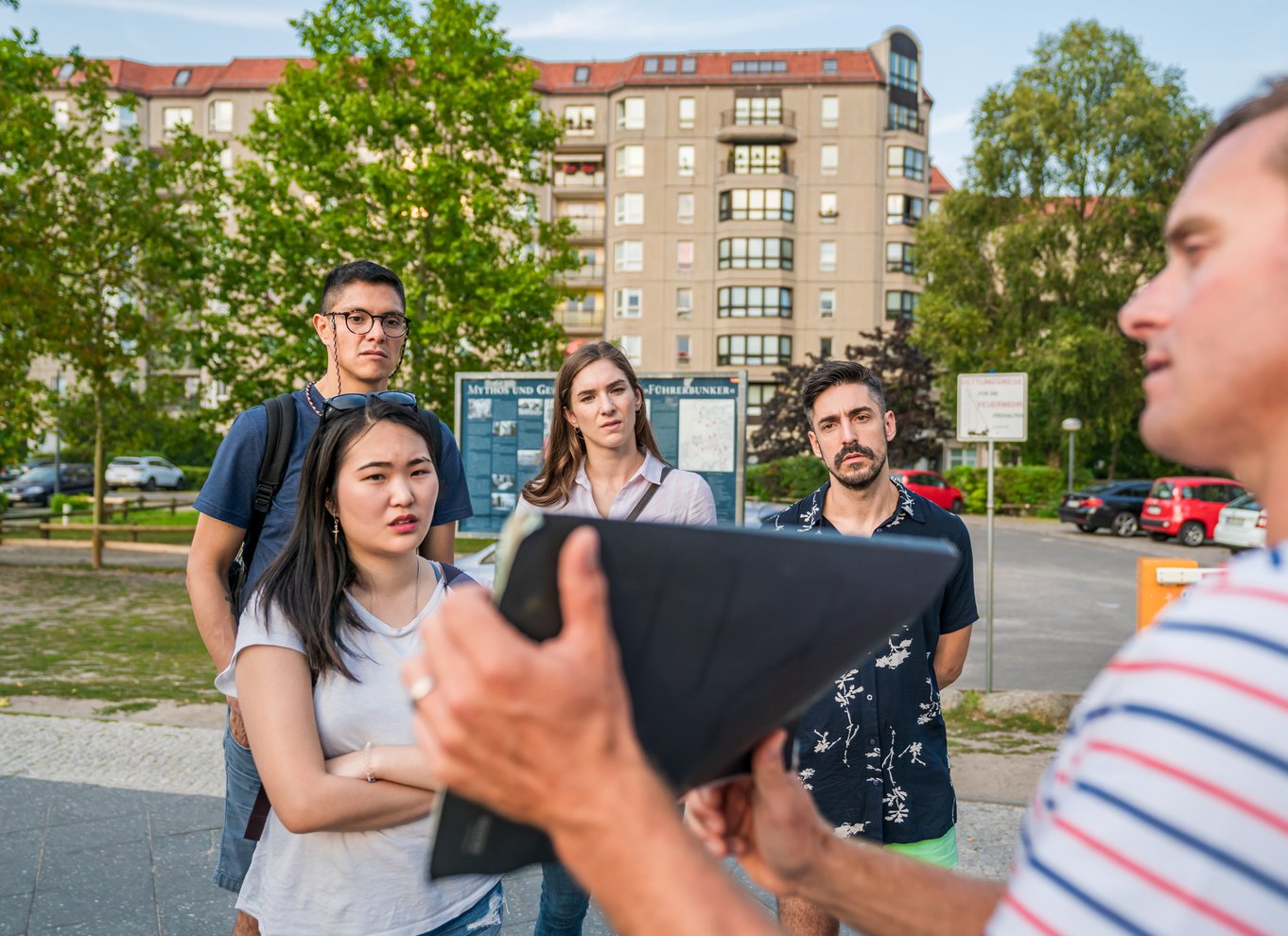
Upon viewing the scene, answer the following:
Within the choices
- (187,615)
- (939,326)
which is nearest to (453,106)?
(187,615)

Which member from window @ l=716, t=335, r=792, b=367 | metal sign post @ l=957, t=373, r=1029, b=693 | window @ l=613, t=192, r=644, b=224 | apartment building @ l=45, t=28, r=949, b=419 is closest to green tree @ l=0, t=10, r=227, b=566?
metal sign post @ l=957, t=373, r=1029, b=693

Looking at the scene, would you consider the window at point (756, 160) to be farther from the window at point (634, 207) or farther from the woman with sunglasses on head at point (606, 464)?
the woman with sunglasses on head at point (606, 464)

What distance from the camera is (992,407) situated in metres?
10.1

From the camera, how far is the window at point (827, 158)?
196ft

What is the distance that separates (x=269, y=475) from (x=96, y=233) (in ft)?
51.8

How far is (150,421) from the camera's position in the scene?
19469mm

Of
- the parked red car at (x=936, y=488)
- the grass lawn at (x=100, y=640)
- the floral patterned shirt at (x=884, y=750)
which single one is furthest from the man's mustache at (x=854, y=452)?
the parked red car at (x=936, y=488)

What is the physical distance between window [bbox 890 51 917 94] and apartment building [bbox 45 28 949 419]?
231mm

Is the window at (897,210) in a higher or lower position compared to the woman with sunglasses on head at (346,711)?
higher

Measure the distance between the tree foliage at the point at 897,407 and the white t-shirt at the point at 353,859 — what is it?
143 feet

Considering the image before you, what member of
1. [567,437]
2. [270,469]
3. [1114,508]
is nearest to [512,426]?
[567,437]

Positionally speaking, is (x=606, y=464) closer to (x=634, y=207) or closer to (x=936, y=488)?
(x=936, y=488)

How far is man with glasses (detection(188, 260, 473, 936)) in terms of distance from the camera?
2951mm

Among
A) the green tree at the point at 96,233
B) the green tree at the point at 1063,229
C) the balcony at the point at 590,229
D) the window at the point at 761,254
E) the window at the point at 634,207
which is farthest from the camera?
the balcony at the point at 590,229
